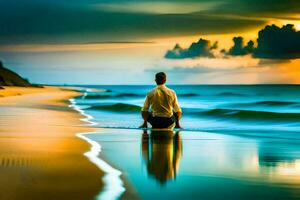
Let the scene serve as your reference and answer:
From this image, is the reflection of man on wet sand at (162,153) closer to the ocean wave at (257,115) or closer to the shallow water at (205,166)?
the shallow water at (205,166)

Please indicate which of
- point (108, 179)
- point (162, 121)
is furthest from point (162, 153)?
point (162, 121)

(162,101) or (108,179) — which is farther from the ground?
(162,101)

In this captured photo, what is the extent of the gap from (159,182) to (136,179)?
1.04 ft

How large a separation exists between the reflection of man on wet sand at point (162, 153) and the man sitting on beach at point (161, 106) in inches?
18.7

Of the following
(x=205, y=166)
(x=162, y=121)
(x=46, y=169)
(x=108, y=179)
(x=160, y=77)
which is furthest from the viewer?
(x=162, y=121)

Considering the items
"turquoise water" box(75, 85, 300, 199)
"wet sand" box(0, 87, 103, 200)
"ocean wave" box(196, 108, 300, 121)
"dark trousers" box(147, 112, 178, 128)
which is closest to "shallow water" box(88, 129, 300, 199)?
"turquoise water" box(75, 85, 300, 199)

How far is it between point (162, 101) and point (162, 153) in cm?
429

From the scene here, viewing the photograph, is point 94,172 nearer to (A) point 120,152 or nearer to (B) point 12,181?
(B) point 12,181

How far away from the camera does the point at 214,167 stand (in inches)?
320

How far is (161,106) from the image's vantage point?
13.9m

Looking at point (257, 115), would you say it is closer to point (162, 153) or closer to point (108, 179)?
point (162, 153)

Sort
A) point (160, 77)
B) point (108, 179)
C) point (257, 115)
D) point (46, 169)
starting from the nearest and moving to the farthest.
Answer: point (108, 179) < point (46, 169) < point (160, 77) < point (257, 115)

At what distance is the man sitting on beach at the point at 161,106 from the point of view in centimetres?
1373

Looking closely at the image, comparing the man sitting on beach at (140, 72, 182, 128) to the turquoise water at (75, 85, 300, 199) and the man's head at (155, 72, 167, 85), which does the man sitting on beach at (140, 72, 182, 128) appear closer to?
the man's head at (155, 72, 167, 85)
